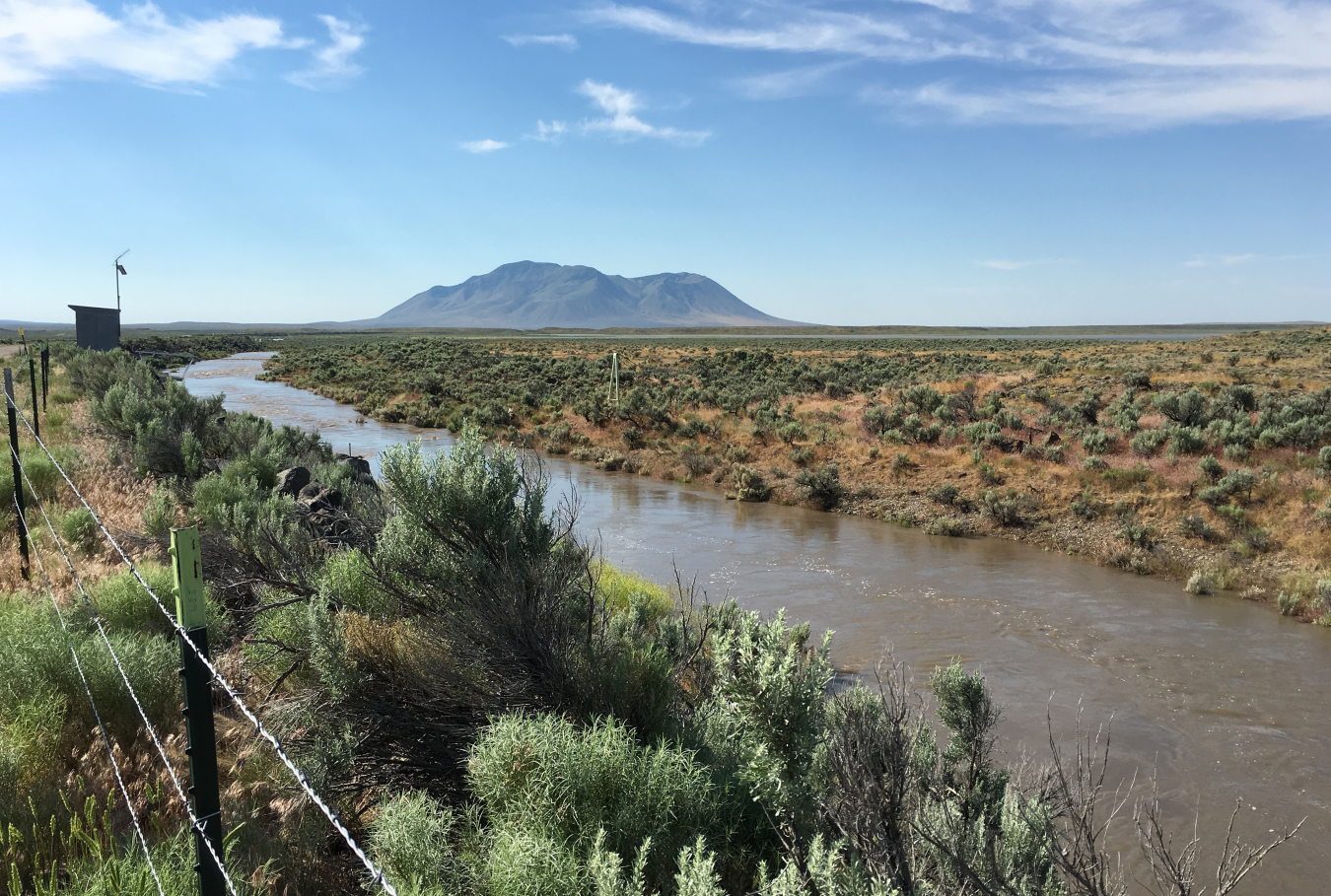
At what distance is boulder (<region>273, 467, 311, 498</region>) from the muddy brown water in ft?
14.6

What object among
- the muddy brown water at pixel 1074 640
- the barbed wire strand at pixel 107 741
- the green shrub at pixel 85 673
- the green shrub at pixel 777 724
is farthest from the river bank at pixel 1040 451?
the barbed wire strand at pixel 107 741

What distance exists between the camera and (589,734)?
147 inches

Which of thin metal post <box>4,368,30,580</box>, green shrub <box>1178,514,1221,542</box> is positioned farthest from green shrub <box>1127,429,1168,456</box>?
thin metal post <box>4,368,30,580</box>

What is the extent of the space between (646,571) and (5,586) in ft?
28.9

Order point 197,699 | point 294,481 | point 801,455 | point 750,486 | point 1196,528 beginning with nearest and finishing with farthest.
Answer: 1. point 197,699
2. point 294,481
3. point 1196,528
4. point 750,486
5. point 801,455

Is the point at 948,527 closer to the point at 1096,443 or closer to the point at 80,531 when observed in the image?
the point at 1096,443

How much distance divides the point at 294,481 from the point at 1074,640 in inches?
447

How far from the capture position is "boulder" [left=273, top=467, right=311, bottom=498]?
34.9ft

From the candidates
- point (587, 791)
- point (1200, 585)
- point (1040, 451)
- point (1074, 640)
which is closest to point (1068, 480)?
point (1040, 451)

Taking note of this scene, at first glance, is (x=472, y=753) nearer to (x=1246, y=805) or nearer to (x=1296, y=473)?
(x=1246, y=805)

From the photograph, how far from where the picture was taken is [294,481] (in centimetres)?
1091

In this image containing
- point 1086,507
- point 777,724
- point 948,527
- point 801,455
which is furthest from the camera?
point 801,455

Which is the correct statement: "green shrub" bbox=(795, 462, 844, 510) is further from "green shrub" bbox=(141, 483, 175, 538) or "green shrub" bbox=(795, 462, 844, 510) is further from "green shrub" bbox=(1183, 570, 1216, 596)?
"green shrub" bbox=(141, 483, 175, 538)

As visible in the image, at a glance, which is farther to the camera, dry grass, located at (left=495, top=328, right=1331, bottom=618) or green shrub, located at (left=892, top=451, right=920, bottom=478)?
green shrub, located at (left=892, top=451, right=920, bottom=478)
